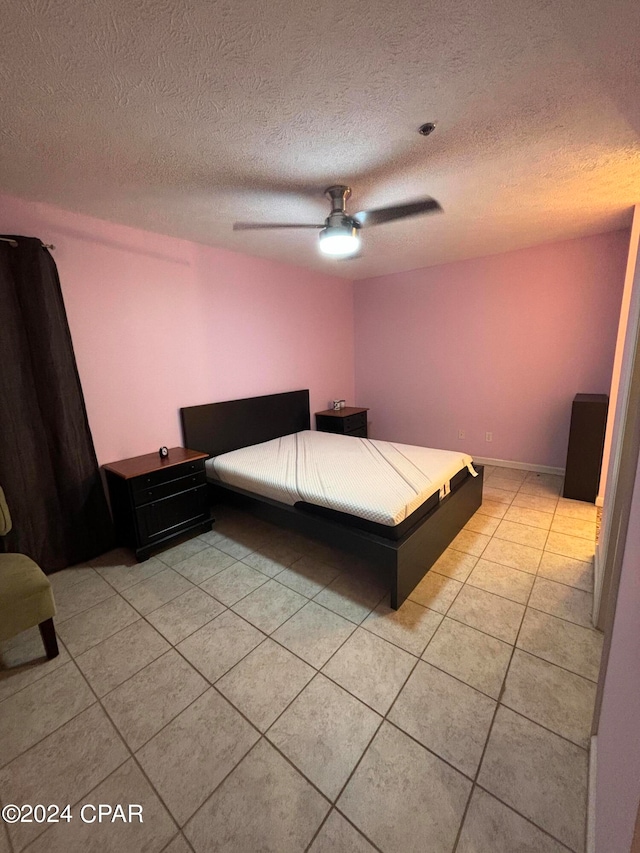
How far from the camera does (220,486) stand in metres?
3.09

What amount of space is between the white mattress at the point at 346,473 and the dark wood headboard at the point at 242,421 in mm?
188

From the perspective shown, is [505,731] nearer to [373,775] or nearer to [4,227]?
[373,775]

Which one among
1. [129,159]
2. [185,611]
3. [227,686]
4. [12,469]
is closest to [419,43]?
[129,159]

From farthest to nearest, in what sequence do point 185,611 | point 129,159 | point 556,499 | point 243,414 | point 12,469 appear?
point 243,414, point 556,499, point 12,469, point 185,611, point 129,159

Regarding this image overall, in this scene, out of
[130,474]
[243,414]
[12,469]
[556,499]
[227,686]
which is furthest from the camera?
[243,414]

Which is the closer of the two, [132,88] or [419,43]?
[419,43]

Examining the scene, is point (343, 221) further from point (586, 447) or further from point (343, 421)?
point (586, 447)

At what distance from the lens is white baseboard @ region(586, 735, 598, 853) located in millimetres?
1033

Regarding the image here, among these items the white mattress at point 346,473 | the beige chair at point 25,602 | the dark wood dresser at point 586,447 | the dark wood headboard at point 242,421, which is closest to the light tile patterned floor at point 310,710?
the beige chair at point 25,602

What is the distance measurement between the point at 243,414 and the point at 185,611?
202 cm

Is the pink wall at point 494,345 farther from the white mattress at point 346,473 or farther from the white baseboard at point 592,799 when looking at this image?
the white baseboard at point 592,799

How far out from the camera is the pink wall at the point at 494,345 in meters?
3.51

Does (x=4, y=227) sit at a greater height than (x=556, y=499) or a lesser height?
greater

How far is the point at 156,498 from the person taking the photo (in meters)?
2.67
